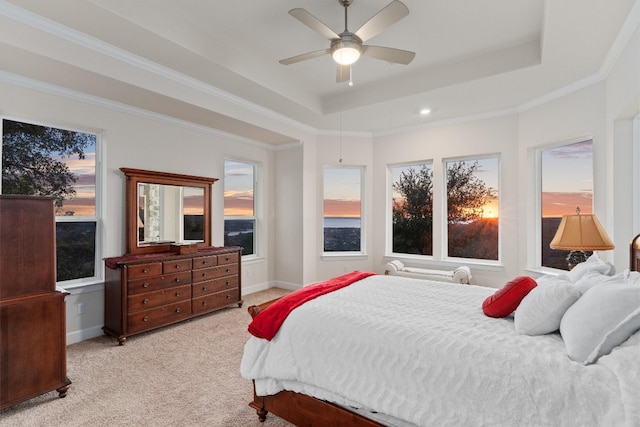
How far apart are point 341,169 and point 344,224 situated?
0.98m

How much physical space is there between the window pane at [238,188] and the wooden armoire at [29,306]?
2.83 metres

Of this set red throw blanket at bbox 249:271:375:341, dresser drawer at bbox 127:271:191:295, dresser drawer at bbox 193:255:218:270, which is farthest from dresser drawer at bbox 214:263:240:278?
red throw blanket at bbox 249:271:375:341

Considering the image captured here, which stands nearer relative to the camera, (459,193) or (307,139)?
(459,193)

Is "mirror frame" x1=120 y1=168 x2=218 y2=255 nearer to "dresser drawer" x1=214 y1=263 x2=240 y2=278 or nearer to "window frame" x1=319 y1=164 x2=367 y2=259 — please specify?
"dresser drawer" x1=214 y1=263 x2=240 y2=278

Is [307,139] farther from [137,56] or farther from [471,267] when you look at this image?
[471,267]

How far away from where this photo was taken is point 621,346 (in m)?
1.33

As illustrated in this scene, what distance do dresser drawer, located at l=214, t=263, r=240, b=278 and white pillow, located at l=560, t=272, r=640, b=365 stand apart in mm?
3693

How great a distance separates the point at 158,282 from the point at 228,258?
3.24ft

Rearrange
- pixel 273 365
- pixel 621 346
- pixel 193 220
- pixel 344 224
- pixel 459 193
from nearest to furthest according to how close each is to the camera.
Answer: pixel 621 346 → pixel 273 365 → pixel 193 220 → pixel 459 193 → pixel 344 224

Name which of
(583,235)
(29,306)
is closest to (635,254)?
(583,235)

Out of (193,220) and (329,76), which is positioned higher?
(329,76)

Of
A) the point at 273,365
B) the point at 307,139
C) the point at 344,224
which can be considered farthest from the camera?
the point at 344,224

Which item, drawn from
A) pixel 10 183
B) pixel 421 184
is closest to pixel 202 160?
pixel 10 183

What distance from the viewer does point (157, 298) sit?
3596 millimetres
